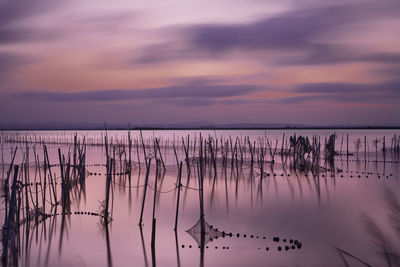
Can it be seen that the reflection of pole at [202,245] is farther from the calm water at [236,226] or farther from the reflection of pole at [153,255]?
the reflection of pole at [153,255]

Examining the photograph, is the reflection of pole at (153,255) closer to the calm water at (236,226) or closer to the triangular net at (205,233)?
the calm water at (236,226)

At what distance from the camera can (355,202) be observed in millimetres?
13766

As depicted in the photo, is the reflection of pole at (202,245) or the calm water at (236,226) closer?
the reflection of pole at (202,245)

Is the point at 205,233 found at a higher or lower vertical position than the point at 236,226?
higher

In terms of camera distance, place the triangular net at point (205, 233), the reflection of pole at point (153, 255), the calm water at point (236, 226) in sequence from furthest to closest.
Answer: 1. the triangular net at point (205, 233)
2. the calm water at point (236, 226)
3. the reflection of pole at point (153, 255)

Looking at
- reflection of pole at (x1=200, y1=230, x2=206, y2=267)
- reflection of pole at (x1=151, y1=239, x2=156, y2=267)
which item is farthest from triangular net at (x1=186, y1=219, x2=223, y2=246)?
reflection of pole at (x1=151, y1=239, x2=156, y2=267)

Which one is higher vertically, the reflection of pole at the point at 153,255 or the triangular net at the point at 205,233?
the triangular net at the point at 205,233

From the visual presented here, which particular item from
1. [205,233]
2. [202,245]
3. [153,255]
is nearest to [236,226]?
[205,233]

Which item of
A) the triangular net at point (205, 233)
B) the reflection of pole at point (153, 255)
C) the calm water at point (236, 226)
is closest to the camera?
the reflection of pole at point (153, 255)

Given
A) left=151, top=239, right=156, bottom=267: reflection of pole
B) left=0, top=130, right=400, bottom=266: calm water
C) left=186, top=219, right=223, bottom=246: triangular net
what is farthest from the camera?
left=186, top=219, right=223, bottom=246: triangular net

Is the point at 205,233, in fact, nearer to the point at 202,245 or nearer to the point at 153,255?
the point at 202,245

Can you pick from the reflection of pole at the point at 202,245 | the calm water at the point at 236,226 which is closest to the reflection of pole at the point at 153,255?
the calm water at the point at 236,226

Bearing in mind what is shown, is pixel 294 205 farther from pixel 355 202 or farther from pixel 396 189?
pixel 396 189

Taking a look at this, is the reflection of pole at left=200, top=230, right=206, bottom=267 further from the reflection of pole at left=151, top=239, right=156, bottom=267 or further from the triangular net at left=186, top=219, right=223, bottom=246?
the reflection of pole at left=151, top=239, right=156, bottom=267
